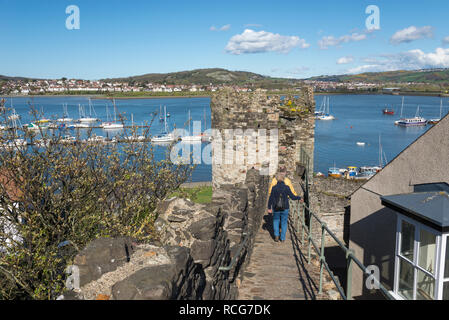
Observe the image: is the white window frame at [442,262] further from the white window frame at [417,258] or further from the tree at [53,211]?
the tree at [53,211]

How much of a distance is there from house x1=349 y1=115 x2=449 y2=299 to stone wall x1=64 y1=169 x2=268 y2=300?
4339mm

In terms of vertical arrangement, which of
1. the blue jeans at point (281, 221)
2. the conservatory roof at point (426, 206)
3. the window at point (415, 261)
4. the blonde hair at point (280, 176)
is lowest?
the window at point (415, 261)

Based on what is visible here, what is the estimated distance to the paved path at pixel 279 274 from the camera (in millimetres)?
6125

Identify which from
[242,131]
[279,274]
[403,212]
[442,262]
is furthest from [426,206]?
[242,131]

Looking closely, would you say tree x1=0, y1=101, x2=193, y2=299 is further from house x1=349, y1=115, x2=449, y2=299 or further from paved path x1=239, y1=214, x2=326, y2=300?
house x1=349, y1=115, x2=449, y2=299

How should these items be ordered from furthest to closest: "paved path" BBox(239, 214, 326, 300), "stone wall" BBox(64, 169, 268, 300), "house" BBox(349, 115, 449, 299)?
"house" BBox(349, 115, 449, 299)
"paved path" BBox(239, 214, 326, 300)
"stone wall" BBox(64, 169, 268, 300)

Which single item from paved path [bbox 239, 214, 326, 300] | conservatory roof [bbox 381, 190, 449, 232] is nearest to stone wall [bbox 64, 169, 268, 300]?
paved path [bbox 239, 214, 326, 300]

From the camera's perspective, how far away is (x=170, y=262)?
3.27 meters

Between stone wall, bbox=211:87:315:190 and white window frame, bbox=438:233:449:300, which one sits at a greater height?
stone wall, bbox=211:87:315:190

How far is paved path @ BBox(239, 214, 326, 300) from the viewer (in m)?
6.12

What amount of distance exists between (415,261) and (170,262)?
6841 millimetres

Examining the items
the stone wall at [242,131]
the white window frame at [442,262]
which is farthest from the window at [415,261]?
the stone wall at [242,131]

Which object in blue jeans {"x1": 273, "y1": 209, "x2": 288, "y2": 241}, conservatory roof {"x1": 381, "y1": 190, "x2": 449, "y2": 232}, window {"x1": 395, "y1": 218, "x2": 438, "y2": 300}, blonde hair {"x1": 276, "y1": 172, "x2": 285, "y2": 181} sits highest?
blonde hair {"x1": 276, "y1": 172, "x2": 285, "y2": 181}
